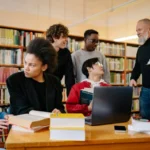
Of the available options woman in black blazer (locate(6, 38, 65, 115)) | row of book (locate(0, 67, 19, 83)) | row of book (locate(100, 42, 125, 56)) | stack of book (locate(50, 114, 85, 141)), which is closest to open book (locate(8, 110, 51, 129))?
stack of book (locate(50, 114, 85, 141))

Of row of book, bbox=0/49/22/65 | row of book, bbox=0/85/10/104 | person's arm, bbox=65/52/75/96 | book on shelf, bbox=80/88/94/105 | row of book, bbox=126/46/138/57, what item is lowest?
row of book, bbox=0/85/10/104

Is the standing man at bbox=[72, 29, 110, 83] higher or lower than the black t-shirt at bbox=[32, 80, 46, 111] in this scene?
higher

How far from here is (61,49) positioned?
2.38m

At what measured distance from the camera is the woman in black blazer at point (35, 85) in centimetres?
144

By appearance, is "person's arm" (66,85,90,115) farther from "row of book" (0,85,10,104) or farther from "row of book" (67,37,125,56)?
"row of book" (67,37,125,56)

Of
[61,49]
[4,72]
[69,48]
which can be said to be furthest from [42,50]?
[69,48]

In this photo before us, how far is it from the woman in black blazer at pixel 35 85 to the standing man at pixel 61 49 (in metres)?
0.65

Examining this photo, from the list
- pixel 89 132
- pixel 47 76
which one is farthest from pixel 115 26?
pixel 89 132

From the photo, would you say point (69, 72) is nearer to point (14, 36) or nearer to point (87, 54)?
point (87, 54)

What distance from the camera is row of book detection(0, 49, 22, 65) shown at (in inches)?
146

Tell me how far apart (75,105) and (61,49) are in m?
0.85

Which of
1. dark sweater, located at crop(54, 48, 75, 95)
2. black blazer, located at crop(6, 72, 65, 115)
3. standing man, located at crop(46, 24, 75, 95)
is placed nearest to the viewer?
black blazer, located at crop(6, 72, 65, 115)

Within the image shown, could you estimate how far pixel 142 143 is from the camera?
1.12 m

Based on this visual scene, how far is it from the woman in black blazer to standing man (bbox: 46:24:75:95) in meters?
0.65
